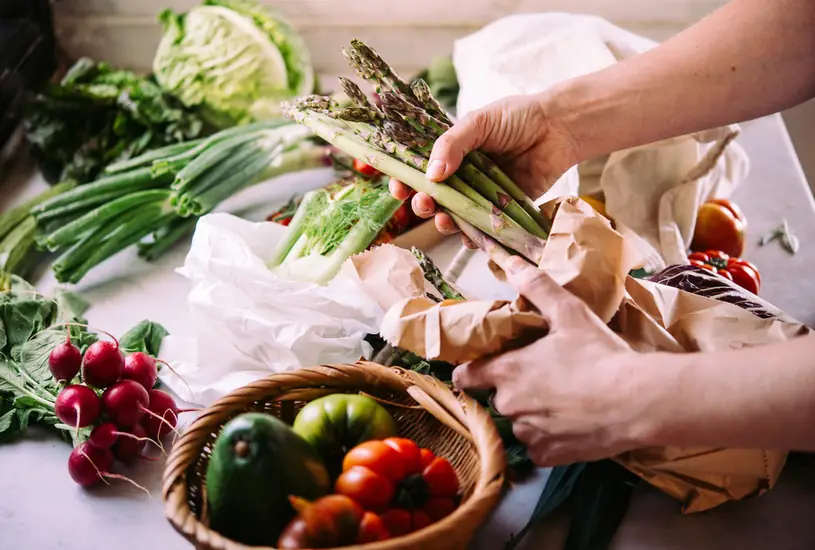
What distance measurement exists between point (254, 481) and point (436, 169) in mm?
512

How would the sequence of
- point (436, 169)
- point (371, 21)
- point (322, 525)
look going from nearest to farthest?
point (322, 525) < point (436, 169) < point (371, 21)

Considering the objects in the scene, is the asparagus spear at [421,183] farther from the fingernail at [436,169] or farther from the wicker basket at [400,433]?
the wicker basket at [400,433]

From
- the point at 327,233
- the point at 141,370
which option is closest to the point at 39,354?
the point at 141,370

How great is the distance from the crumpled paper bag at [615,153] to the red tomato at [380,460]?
0.66m

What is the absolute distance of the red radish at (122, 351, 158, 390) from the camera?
110 centimetres

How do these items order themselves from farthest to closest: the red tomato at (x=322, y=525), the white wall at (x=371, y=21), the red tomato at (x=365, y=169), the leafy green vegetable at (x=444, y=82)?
the white wall at (x=371, y=21) → the leafy green vegetable at (x=444, y=82) → the red tomato at (x=365, y=169) → the red tomato at (x=322, y=525)

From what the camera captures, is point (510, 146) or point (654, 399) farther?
point (510, 146)

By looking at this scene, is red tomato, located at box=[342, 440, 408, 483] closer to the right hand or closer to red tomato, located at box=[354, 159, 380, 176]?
the right hand

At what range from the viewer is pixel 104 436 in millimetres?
1048

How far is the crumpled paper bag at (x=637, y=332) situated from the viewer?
90cm

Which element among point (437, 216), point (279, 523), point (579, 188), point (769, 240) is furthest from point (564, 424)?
point (769, 240)

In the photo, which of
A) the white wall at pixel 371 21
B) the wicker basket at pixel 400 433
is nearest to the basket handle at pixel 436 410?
the wicker basket at pixel 400 433

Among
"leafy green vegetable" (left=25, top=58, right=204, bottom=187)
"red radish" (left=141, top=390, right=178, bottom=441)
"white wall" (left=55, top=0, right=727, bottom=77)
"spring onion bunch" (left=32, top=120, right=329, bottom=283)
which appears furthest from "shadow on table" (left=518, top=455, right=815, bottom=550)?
"white wall" (left=55, top=0, right=727, bottom=77)

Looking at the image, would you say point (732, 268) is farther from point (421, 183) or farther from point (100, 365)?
point (100, 365)
